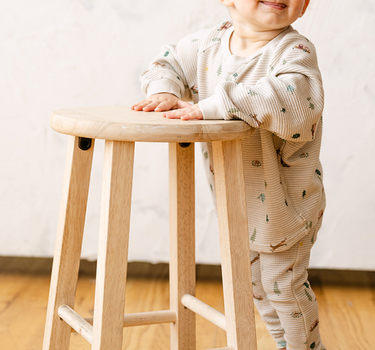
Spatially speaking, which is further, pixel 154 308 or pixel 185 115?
pixel 154 308

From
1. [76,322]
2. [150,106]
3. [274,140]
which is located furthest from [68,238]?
[274,140]

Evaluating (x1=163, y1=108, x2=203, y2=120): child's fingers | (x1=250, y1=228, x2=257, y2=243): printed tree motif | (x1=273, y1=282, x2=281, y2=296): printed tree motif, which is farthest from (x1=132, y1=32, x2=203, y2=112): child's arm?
(x1=273, y1=282, x2=281, y2=296): printed tree motif

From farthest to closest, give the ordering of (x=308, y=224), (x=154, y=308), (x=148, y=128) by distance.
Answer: (x=154, y=308), (x=308, y=224), (x=148, y=128)

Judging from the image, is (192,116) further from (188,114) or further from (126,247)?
Result: (126,247)

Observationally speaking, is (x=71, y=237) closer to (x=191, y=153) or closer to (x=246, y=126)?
(x=191, y=153)

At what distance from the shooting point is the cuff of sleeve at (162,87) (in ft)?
2.60

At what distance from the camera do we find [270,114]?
2.01 feet

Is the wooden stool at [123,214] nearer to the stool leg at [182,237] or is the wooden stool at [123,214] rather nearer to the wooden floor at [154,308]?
the stool leg at [182,237]

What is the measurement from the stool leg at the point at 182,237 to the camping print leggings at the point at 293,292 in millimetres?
138

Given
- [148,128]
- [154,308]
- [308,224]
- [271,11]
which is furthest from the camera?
[154,308]

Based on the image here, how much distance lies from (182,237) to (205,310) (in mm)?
132

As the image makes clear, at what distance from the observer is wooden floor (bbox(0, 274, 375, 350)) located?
41.8 inches

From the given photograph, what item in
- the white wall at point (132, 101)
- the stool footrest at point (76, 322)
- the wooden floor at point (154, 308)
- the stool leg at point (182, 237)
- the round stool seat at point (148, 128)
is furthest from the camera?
the white wall at point (132, 101)

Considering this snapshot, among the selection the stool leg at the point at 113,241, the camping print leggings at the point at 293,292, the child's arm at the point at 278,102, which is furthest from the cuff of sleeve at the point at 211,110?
the camping print leggings at the point at 293,292
